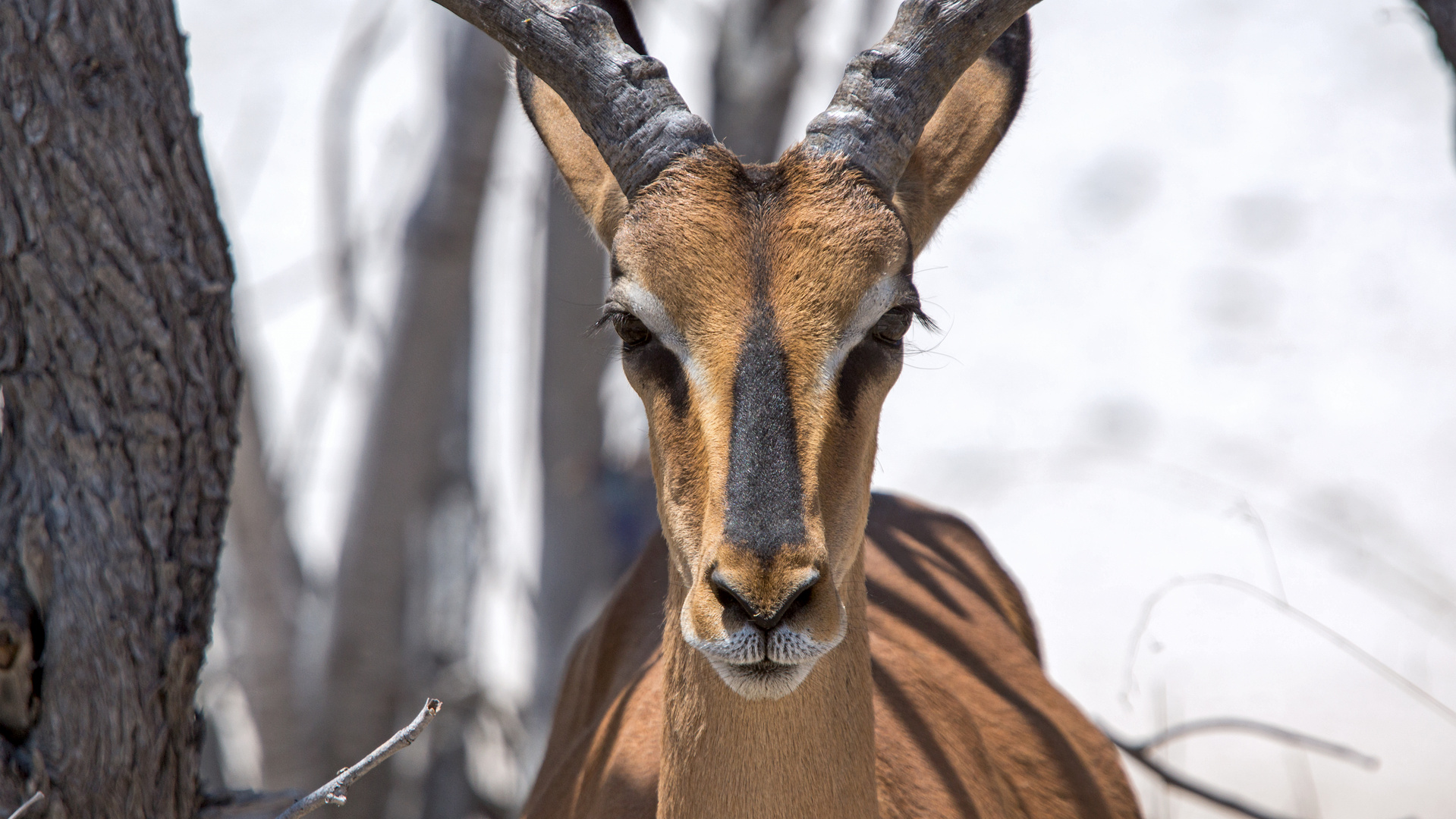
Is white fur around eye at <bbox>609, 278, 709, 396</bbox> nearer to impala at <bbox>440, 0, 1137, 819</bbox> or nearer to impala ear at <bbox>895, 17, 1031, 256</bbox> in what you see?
impala at <bbox>440, 0, 1137, 819</bbox>

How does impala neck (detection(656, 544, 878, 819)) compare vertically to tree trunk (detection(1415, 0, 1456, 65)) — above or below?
below

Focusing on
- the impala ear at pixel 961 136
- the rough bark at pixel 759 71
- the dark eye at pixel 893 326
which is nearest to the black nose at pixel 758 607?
the dark eye at pixel 893 326

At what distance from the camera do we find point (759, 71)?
7.68m

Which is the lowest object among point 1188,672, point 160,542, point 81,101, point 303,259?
point 1188,672

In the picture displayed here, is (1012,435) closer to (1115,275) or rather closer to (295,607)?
(1115,275)

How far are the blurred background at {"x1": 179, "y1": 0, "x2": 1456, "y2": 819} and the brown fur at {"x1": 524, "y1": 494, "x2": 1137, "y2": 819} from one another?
1.99 ft

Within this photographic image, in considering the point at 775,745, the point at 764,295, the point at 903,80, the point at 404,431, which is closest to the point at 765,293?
the point at 764,295

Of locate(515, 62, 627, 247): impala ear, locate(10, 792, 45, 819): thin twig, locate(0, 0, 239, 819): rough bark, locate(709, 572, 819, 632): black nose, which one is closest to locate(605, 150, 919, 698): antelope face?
locate(709, 572, 819, 632): black nose

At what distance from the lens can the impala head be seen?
8.05ft

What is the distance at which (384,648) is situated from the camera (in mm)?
7371

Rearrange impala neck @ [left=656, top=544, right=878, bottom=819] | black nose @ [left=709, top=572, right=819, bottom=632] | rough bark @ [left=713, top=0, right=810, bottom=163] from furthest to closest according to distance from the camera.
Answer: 1. rough bark @ [left=713, top=0, right=810, bottom=163]
2. impala neck @ [left=656, top=544, right=878, bottom=819]
3. black nose @ [left=709, top=572, right=819, bottom=632]

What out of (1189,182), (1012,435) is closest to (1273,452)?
(1012,435)

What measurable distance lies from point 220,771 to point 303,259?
672 cm

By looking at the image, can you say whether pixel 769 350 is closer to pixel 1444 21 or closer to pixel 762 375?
pixel 762 375
